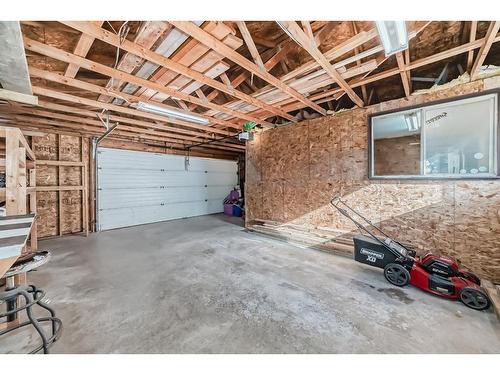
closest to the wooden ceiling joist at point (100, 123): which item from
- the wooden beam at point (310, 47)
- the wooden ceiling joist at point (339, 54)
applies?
the wooden ceiling joist at point (339, 54)

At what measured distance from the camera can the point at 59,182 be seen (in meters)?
5.29

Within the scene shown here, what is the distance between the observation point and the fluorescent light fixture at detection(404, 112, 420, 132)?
11.9ft

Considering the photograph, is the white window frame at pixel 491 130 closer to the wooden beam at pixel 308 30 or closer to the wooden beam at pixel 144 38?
the wooden beam at pixel 308 30

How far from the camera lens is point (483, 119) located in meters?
2.82

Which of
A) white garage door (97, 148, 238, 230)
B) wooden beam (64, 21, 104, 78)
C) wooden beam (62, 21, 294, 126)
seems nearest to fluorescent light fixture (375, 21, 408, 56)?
wooden beam (62, 21, 294, 126)

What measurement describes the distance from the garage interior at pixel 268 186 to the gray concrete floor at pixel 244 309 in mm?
20

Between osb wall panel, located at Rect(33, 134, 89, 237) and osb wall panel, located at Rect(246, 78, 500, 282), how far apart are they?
4.94 m

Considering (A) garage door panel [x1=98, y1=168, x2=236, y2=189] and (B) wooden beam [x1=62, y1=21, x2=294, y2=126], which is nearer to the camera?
(B) wooden beam [x1=62, y1=21, x2=294, y2=126]

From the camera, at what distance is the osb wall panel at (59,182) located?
16.6ft

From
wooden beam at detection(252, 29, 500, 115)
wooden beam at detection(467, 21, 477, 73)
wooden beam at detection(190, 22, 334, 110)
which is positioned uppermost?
wooden beam at detection(190, 22, 334, 110)

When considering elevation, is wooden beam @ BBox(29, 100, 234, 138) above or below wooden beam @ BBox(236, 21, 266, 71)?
below

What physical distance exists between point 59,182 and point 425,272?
8.03 meters

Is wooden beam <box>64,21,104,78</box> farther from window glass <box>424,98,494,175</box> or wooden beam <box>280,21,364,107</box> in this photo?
window glass <box>424,98,494,175</box>
